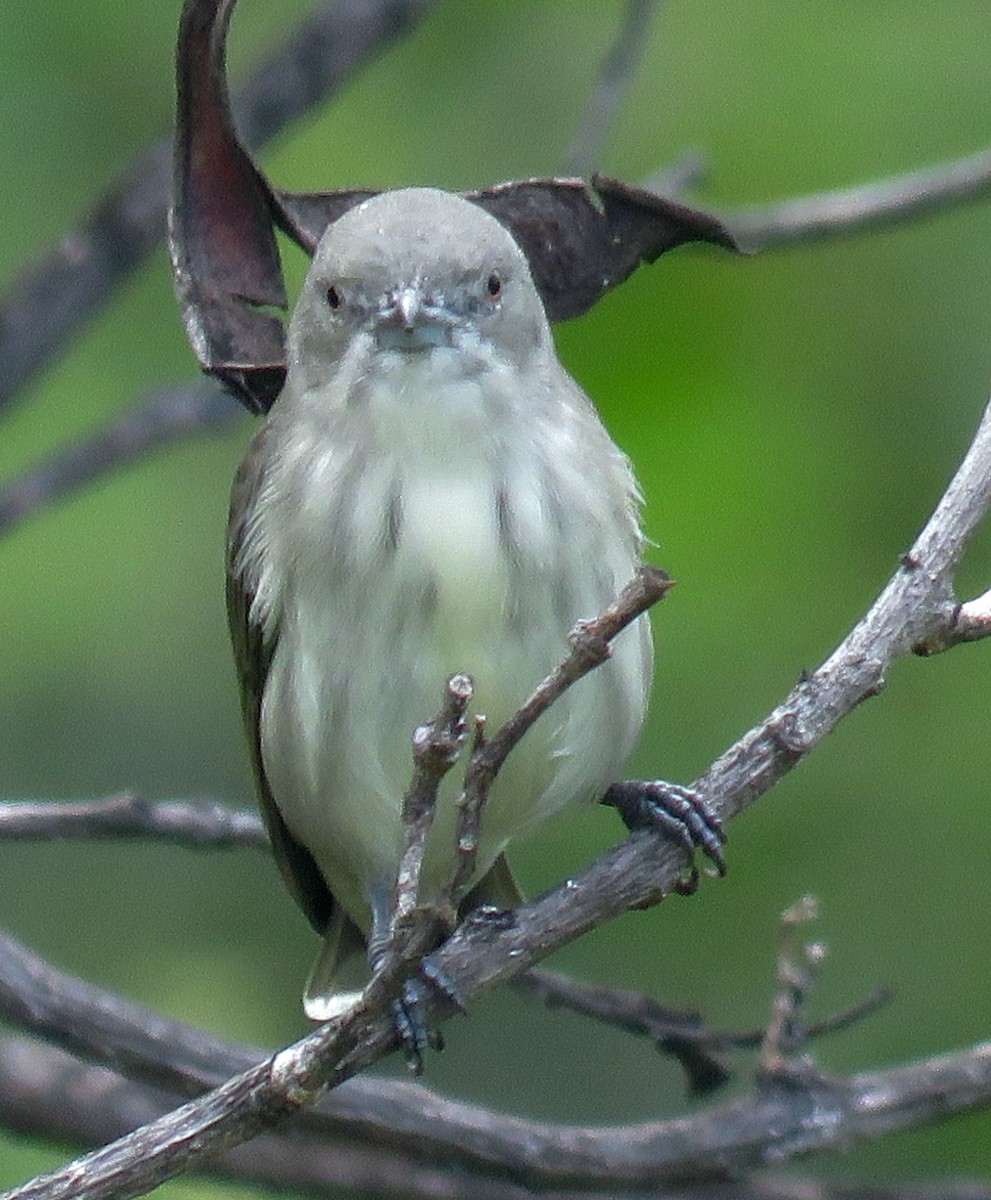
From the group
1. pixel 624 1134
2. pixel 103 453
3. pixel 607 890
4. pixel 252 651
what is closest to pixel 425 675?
pixel 252 651

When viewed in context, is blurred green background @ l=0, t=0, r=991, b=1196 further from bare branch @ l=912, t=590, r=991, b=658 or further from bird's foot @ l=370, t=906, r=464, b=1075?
bare branch @ l=912, t=590, r=991, b=658

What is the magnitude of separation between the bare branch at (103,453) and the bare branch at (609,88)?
908 millimetres

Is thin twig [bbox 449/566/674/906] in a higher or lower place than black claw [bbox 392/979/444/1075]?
higher

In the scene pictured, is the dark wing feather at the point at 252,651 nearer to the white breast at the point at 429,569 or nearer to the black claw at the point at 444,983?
the white breast at the point at 429,569

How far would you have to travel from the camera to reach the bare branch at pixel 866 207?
199 inches

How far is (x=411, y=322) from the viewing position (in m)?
3.92

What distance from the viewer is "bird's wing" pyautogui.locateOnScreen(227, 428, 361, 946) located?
4273mm

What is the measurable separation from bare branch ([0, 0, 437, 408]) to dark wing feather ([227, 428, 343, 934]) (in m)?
1.08

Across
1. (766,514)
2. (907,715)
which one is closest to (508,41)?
(766,514)

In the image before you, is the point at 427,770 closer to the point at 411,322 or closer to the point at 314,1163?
the point at 411,322

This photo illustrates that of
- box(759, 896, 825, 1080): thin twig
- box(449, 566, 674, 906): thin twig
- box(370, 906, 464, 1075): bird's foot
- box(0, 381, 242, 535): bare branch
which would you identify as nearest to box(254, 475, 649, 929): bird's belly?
box(759, 896, 825, 1080): thin twig

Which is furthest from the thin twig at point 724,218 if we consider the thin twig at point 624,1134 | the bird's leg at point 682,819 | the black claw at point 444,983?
the black claw at point 444,983

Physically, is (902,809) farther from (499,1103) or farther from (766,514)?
(499,1103)

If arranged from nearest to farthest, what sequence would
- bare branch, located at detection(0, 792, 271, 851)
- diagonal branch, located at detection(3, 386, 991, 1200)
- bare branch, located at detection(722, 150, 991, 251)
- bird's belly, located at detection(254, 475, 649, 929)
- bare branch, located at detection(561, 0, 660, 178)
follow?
diagonal branch, located at detection(3, 386, 991, 1200)
bird's belly, located at detection(254, 475, 649, 929)
bare branch, located at detection(0, 792, 271, 851)
bare branch, located at detection(722, 150, 991, 251)
bare branch, located at detection(561, 0, 660, 178)
